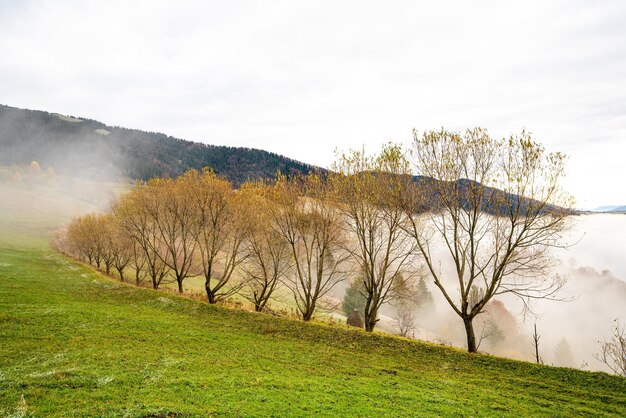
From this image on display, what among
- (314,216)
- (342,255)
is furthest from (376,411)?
(342,255)

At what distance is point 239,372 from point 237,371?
19 cm

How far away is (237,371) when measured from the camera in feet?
52.3

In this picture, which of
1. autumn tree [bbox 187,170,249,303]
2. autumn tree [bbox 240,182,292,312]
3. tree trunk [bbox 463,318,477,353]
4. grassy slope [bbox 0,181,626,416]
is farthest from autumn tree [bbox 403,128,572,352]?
autumn tree [bbox 187,170,249,303]

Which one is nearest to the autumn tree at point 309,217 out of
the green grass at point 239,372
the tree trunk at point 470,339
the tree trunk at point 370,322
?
the tree trunk at point 370,322

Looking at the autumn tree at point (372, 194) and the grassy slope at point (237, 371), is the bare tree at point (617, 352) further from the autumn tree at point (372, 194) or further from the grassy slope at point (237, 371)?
the autumn tree at point (372, 194)

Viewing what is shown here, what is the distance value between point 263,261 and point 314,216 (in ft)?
33.2

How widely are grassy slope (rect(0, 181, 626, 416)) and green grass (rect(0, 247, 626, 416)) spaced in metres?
0.06

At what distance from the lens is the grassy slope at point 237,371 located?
1212 centimetres

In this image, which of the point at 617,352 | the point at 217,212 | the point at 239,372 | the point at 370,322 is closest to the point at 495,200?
the point at 370,322

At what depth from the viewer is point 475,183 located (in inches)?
958

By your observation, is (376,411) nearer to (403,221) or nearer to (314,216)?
(403,221)

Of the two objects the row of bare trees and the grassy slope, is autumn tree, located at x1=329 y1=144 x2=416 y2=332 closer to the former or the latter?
the row of bare trees

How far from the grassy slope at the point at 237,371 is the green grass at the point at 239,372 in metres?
0.06

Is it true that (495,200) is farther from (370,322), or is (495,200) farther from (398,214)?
(370,322)
